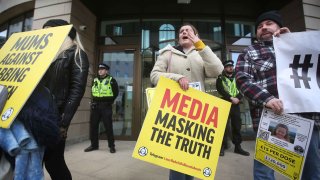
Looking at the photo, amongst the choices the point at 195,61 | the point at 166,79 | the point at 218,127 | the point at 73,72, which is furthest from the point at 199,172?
the point at 73,72

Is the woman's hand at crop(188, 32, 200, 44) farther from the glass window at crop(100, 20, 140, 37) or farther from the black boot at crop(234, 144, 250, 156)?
the glass window at crop(100, 20, 140, 37)

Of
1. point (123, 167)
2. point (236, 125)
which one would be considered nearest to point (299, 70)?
point (123, 167)

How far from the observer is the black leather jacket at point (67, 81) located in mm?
1743

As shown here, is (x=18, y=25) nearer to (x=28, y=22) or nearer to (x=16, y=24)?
(x=16, y=24)

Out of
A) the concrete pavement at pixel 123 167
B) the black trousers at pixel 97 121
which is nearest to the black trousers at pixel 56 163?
the concrete pavement at pixel 123 167

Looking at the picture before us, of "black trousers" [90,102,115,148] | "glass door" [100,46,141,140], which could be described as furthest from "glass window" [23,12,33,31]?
"black trousers" [90,102,115,148]

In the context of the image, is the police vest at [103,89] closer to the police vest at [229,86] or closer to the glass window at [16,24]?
the police vest at [229,86]

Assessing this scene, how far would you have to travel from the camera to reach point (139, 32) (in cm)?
659

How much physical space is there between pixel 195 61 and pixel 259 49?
53 centimetres

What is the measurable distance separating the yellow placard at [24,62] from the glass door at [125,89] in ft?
15.2

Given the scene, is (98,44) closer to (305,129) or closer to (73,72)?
(73,72)

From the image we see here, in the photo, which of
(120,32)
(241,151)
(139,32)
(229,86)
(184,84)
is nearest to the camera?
(184,84)

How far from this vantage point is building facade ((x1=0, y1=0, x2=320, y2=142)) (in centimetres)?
632

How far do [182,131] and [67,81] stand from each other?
972mm
